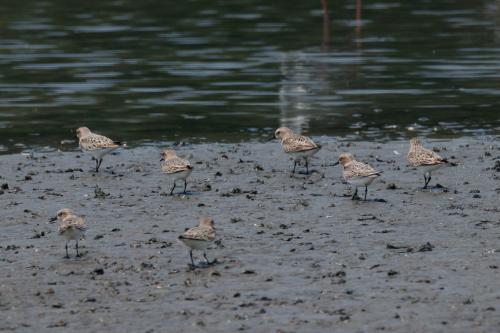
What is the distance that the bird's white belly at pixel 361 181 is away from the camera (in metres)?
19.3

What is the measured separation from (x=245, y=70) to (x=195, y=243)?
915 inches

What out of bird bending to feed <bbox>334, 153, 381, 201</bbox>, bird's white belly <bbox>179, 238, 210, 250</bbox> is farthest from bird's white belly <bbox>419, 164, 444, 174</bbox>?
bird's white belly <bbox>179, 238, 210, 250</bbox>

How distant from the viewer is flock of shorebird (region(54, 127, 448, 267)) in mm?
15133

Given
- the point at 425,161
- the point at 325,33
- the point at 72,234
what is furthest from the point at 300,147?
the point at 325,33

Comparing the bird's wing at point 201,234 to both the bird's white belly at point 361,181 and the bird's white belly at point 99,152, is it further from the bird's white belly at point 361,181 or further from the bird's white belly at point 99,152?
the bird's white belly at point 99,152

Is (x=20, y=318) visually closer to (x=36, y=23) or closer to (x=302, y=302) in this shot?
(x=302, y=302)

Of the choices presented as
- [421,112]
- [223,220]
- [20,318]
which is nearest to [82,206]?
[223,220]

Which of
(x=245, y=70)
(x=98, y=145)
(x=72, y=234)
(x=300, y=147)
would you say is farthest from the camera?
(x=245, y=70)

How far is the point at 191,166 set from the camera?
20.0 meters

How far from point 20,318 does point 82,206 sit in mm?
6296

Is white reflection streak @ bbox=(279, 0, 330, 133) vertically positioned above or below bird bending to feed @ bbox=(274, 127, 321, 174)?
below

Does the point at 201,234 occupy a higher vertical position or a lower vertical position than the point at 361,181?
higher

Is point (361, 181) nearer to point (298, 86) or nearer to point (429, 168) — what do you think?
point (429, 168)

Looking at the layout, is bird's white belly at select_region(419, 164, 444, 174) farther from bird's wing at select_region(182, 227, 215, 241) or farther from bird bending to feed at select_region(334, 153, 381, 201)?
bird's wing at select_region(182, 227, 215, 241)
